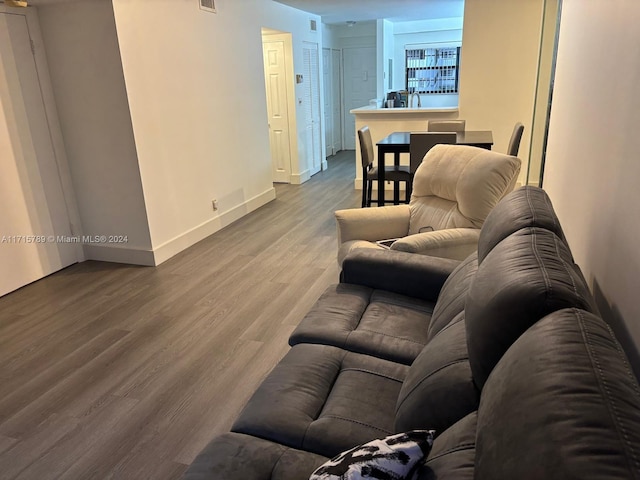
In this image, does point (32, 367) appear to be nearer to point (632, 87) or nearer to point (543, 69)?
point (632, 87)

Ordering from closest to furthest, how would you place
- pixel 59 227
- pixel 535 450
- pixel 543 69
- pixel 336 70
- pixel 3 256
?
pixel 535 450 < pixel 3 256 < pixel 59 227 < pixel 543 69 < pixel 336 70

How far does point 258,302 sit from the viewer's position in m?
3.25

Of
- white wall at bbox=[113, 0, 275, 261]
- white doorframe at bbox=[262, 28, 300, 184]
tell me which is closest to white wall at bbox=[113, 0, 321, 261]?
white wall at bbox=[113, 0, 275, 261]

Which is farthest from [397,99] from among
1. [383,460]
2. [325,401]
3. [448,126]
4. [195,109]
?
[383,460]

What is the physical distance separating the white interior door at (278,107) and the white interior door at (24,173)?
3.46m

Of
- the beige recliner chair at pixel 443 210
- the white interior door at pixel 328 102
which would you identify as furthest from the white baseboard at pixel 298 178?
the beige recliner chair at pixel 443 210

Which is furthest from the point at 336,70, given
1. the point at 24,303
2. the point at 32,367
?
the point at 32,367

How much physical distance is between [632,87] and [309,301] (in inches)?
88.1

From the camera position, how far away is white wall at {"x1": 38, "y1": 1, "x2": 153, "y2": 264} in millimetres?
3543

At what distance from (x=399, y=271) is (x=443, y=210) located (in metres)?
0.82

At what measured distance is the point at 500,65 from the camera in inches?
213

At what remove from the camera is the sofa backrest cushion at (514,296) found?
1048mm

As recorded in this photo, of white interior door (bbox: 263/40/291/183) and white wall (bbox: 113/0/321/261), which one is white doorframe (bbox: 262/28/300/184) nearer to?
white interior door (bbox: 263/40/291/183)

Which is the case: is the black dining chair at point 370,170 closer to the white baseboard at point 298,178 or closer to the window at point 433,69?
the white baseboard at point 298,178
